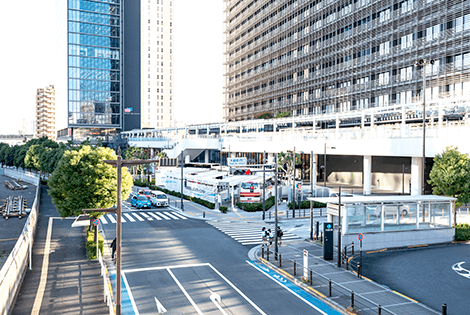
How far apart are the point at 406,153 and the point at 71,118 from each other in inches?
4443

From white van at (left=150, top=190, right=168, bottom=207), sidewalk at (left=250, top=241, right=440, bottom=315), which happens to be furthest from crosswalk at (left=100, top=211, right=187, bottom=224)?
sidewalk at (left=250, top=241, right=440, bottom=315)

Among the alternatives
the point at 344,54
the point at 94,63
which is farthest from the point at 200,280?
the point at 94,63

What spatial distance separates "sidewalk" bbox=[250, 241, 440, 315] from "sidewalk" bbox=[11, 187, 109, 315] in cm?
970

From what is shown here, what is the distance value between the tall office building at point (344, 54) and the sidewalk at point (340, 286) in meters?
27.6

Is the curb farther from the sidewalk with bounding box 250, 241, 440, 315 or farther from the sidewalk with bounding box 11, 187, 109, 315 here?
the sidewalk with bounding box 11, 187, 109, 315

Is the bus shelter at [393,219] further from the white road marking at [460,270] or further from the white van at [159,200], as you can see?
the white van at [159,200]

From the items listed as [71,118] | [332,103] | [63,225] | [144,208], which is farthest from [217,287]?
[71,118]

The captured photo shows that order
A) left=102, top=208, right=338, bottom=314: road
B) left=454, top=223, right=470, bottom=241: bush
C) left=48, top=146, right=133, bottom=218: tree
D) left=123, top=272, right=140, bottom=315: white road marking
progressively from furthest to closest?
1. left=454, top=223, right=470, bottom=241: bush
2. left=48, top=146, right=133, bottom=218: tree
3. left=102, top=208, right=338, bottom=314: road
4. left=123, top=272, right=140, bottom=315: white road marking

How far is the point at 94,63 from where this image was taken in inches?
5212

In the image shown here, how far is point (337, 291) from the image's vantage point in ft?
61.7

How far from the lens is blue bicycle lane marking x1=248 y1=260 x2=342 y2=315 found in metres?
16.9

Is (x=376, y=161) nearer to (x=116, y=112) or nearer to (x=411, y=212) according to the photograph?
(x=411, y=212)

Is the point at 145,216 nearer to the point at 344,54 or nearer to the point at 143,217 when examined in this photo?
the point at 143,217

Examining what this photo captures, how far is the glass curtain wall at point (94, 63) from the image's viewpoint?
422 feet
